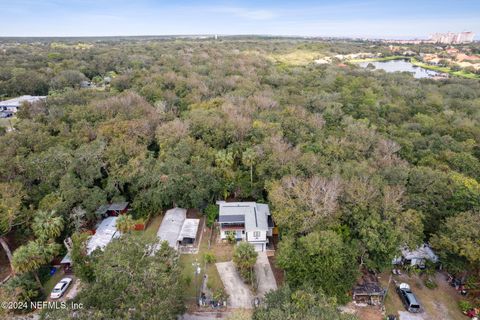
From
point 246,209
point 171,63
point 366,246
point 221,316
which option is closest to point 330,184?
point 366,246

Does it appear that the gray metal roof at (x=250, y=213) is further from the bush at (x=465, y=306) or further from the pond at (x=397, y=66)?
the pond at (x=397, y=66)

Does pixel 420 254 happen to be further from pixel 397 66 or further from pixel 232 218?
pixel 397 66

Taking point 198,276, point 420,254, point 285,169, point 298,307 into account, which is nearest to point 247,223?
point 198,276

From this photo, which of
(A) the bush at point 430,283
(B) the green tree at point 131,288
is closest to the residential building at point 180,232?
(B) the green tree at point 131,288

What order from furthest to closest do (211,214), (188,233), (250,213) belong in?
(211,214)
(250,213)
(188,233)

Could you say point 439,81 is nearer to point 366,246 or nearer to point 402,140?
point 402,140

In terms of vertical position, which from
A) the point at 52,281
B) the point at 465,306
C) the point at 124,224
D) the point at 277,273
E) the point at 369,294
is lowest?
the point at 52,281
